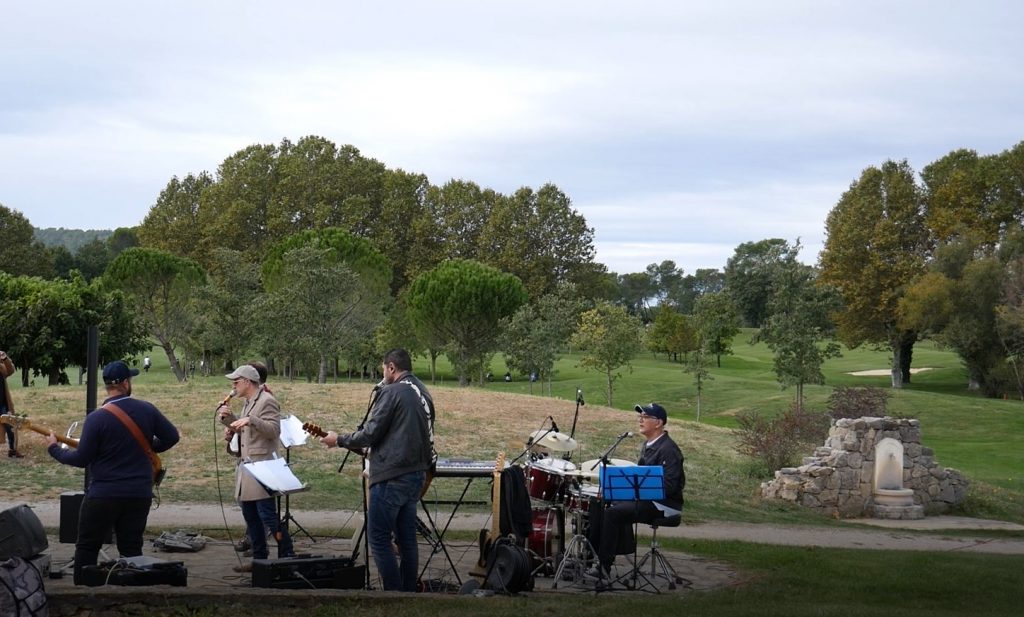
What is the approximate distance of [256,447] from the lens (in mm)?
10609

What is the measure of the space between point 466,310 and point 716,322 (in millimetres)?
21973

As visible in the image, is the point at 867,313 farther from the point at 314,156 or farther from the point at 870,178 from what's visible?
the point at 314,156

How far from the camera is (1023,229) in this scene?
6091 centimetres

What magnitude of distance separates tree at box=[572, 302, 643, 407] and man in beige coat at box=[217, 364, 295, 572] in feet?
116

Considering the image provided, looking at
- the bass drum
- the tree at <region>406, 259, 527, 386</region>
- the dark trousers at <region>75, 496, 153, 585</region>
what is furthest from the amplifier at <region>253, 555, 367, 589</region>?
the tree at <region>406, 259, 527, 386</region>

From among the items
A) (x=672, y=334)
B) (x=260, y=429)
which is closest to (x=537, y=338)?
(x=672, y=334)

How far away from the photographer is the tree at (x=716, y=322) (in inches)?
2849

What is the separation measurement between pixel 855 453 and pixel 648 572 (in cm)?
946

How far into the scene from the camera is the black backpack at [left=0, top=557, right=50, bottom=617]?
303 inches

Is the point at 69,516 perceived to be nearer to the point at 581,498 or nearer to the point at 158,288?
the point at 581,498

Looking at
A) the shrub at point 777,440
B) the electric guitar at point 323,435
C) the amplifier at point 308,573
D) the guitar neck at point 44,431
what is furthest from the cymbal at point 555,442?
the shrub at point 777,440

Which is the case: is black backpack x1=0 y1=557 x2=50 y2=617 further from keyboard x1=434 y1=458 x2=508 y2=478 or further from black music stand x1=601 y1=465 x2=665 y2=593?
black music stand x1=601 y1=465 x2=665 y2=593

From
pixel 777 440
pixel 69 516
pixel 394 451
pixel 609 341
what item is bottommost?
pixel 777 440

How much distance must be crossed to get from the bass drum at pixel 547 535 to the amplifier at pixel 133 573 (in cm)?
368
